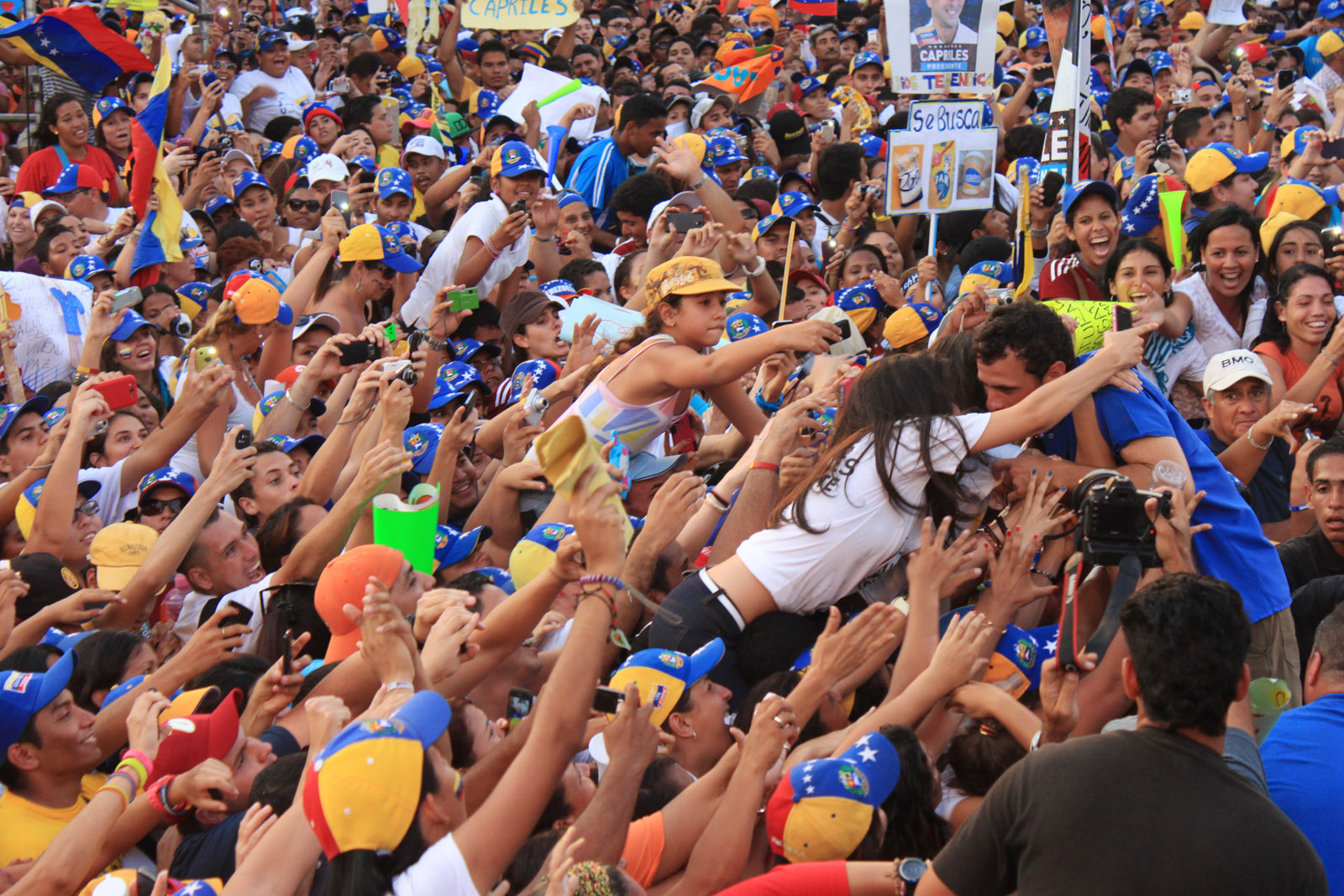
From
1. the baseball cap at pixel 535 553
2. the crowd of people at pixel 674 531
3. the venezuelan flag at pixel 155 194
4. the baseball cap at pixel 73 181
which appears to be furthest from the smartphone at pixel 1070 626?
the baseball cap at pixel 73 181

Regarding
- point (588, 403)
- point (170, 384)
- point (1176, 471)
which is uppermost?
point (1176, 471)

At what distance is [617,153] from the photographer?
361 inches

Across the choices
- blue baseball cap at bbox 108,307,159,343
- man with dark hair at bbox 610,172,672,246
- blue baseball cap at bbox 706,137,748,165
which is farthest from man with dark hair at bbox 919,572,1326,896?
blue baseball cap at bbox 706,137,748,165

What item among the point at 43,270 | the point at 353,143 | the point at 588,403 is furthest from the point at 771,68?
the point at 588,403

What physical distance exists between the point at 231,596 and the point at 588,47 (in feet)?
31.9

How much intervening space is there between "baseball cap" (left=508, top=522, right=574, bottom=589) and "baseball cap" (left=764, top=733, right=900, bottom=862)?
5.37 ft

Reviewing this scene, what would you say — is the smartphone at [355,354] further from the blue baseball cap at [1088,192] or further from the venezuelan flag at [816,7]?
the venezuelan flag at [816,7]

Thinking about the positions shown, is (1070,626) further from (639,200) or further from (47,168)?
(47,168)

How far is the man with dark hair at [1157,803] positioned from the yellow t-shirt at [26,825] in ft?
8.21

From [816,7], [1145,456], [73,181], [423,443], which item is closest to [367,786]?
[1145,456]

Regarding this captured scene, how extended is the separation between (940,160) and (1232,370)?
9.78ft

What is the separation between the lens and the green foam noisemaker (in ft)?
14.2

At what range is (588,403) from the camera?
502 centimetres

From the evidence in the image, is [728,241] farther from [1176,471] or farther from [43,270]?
[43,270]
